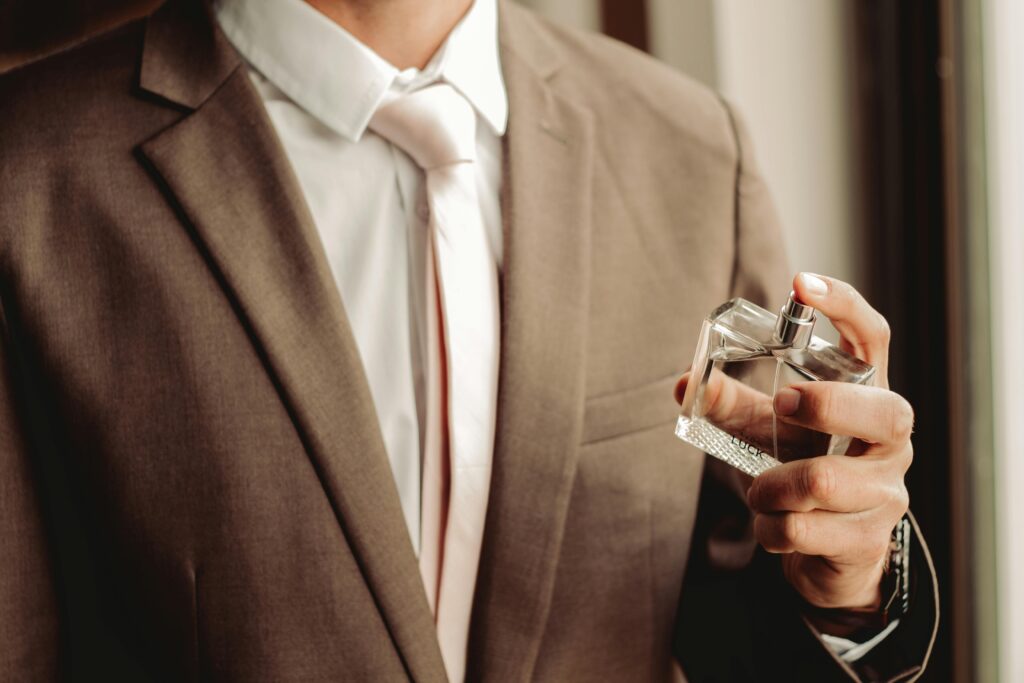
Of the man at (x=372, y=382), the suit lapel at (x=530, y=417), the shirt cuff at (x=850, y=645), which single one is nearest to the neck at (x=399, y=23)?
the man at (x=372, y=382)

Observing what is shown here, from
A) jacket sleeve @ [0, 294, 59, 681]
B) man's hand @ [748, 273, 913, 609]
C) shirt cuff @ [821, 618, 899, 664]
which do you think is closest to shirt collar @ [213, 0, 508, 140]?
jacket sleeve @ [0, 294, 59, 681]

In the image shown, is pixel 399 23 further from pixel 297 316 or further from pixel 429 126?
pixel 297 316

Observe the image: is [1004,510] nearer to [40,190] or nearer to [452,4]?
[452,4]

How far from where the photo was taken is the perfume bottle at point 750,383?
0.63 meters

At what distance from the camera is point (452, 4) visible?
0.86 meters

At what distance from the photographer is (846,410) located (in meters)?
0.59

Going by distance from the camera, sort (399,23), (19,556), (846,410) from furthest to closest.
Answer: (399,23)
(19,556)
(846,410)

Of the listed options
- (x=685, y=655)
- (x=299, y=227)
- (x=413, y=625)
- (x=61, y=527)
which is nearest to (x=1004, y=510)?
(x=685, y=655)

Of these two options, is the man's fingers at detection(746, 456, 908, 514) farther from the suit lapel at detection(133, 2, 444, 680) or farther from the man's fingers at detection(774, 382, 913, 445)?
the suit lapel at detection(133, 2, 444, 680)

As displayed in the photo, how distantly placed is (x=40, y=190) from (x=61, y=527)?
27 centimetres

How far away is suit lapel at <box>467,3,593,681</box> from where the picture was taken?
784 mm

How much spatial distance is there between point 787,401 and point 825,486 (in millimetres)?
60

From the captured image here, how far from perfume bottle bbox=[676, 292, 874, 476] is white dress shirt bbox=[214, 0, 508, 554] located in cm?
20

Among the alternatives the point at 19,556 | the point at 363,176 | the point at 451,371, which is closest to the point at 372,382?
the point at 451,371
